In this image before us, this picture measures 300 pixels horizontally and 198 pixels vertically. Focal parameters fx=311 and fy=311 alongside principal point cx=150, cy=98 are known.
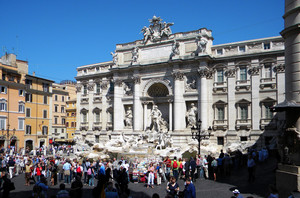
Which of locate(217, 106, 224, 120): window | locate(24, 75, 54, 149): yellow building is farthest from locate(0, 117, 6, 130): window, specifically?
locate(217, 106, 224, 120): window

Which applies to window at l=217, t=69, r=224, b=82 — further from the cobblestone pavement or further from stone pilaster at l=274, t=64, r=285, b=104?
the cobblestone pavement

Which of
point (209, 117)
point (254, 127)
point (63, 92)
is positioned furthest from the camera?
point (63, 92)

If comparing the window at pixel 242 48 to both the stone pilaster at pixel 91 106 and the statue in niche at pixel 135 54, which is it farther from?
the stone pilaster at pixel 91 106

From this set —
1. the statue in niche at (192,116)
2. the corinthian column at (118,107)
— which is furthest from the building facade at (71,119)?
the statue in niche at (192,116)

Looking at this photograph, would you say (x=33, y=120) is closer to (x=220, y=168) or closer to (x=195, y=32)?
(x=195, y=32)

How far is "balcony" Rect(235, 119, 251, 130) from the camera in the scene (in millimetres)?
31188

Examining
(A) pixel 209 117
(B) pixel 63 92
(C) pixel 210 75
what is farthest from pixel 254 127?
(B) pixel 63 92

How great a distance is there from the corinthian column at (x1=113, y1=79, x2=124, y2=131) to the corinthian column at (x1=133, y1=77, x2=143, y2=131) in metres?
2.41

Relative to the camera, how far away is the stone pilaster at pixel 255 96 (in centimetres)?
3088

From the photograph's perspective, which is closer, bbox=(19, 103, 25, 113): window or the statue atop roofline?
the statue atop roofline

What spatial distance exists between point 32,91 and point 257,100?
31709 millimetres

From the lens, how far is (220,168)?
19.8 m

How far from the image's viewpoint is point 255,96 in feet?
102

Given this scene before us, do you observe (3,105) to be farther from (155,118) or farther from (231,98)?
(231,98)
